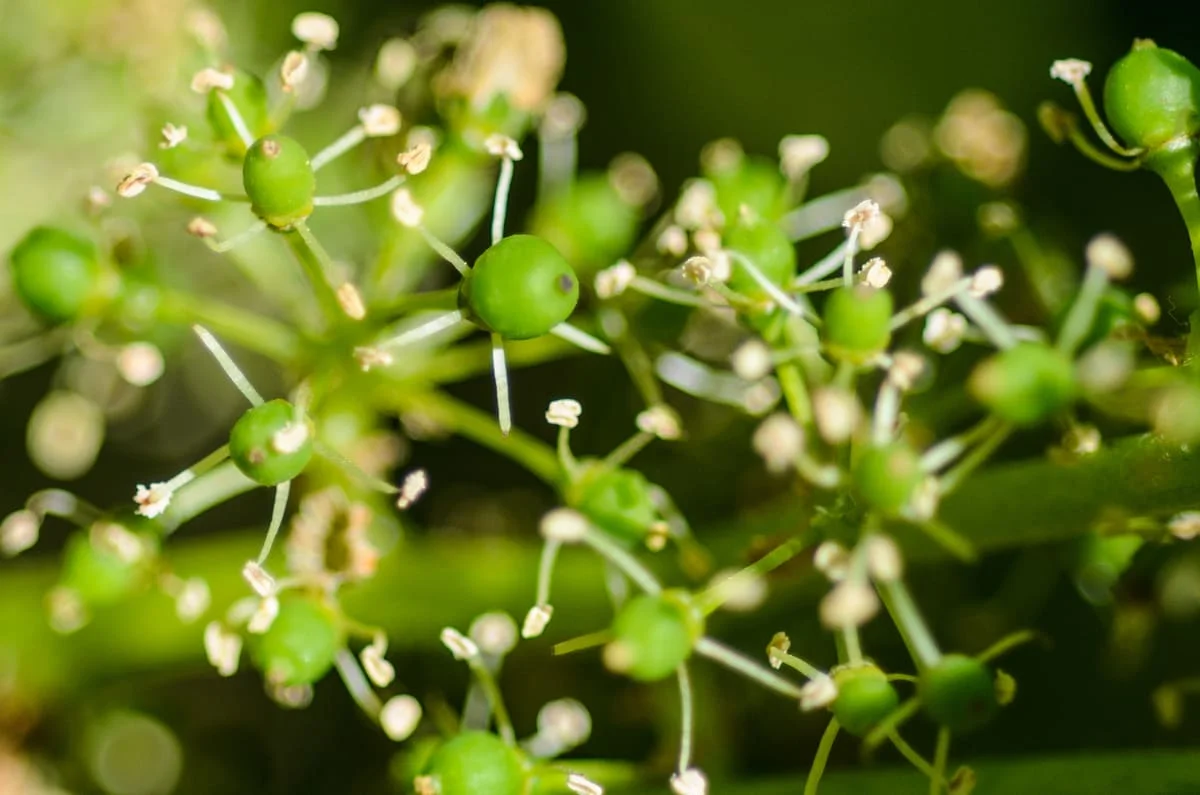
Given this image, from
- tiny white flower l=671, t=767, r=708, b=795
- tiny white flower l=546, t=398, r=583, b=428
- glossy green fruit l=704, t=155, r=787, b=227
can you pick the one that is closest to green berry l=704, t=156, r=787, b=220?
glossy green fruit l=704, t=155, r=787, b=227

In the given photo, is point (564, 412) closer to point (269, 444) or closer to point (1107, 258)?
point (269, 444)

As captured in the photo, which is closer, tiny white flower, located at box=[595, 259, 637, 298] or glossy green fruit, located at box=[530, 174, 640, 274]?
tiny white flower, located at box=[595, 259, 637, 298]

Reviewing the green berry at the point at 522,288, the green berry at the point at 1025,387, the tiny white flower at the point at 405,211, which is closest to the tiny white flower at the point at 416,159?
the tiny white flower at the point at 405,211

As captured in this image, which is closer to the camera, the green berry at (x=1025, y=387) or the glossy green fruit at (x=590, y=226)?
the green berry at (x=1025, y=387)

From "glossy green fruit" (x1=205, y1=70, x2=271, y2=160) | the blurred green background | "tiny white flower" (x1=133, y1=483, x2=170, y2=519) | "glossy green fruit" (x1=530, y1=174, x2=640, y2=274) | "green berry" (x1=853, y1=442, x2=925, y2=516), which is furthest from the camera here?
the blurred green background

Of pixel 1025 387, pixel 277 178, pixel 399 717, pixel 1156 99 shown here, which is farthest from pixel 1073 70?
pixel 399 717

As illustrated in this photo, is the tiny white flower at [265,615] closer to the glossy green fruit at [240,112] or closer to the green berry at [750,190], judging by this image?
the glossy green fruit at [240,112]

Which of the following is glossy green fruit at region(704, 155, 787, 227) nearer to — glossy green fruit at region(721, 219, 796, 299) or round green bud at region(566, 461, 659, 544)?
glossy green fruit at region(721, 219, 796, 299)
